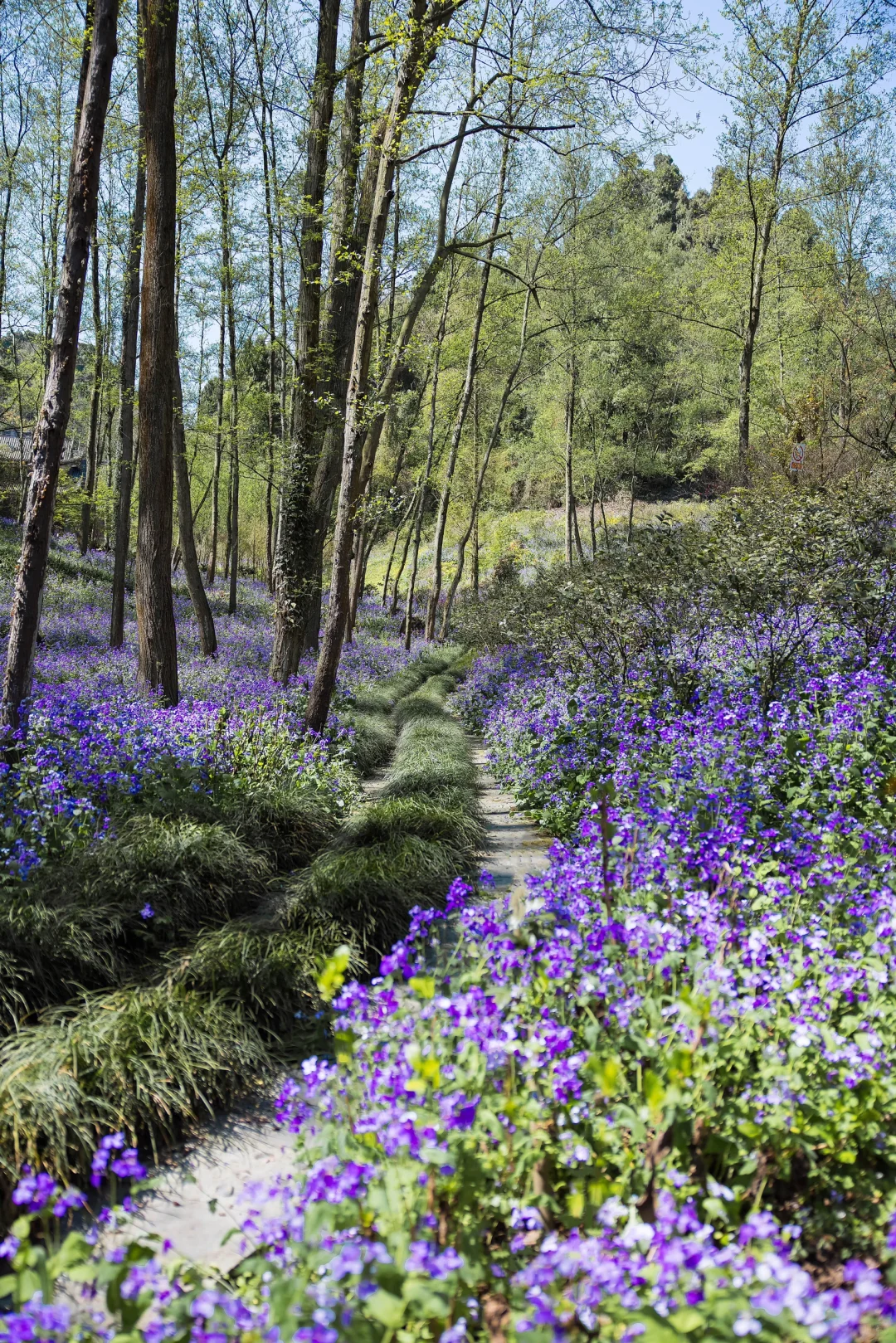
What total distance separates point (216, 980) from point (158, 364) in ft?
20.2

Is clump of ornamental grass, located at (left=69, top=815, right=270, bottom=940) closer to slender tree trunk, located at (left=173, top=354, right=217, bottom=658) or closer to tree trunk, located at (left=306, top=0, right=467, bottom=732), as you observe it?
tree trunk, located at (left=306, top=0, right=467, bottom=732)

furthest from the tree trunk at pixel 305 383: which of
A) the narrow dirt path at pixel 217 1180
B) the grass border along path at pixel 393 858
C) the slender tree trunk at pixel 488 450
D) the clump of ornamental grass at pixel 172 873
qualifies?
the slender tree trunk at pixel 488 450

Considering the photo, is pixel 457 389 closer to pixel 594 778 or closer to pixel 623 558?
pixel 623 558

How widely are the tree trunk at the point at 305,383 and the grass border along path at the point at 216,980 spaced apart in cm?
358

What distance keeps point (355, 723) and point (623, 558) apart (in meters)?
3.92

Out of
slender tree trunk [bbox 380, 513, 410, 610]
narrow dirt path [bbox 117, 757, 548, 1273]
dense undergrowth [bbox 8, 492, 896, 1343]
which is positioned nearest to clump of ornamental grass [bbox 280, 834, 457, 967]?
dense undergrowth [bbox 8, 492, 896, 1343]

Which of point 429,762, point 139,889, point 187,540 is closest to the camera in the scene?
point 139,889

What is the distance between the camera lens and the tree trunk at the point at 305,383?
919 centimetres

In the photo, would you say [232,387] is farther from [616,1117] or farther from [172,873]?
[616,1117]

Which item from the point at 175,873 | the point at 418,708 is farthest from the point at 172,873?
the point at 418,708

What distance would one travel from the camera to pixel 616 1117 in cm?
242

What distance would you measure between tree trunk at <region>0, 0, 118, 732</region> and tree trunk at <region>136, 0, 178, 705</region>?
1527 millimetres

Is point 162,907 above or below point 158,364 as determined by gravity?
below

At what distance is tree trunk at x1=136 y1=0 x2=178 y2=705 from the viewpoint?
756cm
